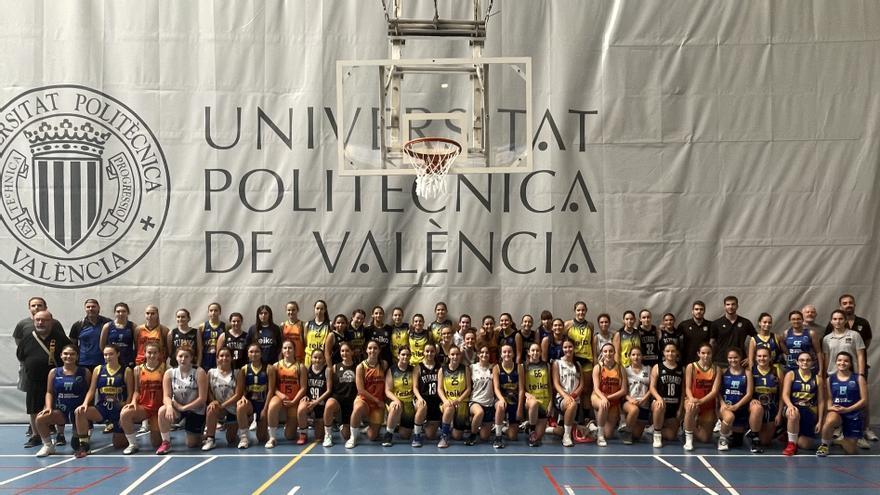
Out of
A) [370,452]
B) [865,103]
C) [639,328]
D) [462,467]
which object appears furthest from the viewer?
[865,103]

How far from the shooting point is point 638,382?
283 inches

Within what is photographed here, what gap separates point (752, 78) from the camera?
870 centimetres

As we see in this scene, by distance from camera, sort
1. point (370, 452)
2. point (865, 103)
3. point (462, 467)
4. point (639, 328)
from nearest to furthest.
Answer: point (462, 467)
point (370, 452)
point (639, 328)
point (865, 103)

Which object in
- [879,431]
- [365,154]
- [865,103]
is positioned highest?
[865,103]

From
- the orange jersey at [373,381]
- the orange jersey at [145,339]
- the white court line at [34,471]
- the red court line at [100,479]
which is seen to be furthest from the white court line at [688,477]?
the white court line at [34,471]

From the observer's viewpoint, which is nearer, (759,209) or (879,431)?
(879,431)

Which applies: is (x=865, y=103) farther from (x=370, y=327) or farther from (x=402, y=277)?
(x=370, y=327)

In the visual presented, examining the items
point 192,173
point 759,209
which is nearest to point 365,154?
point 192,173

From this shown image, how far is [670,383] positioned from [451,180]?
155 inches

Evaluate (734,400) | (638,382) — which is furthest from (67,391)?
(734,400)

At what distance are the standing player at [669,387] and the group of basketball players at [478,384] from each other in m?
0.01

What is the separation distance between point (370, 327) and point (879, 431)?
6773mm

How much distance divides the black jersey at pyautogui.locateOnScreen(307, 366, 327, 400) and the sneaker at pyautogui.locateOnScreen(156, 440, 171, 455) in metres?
1.57

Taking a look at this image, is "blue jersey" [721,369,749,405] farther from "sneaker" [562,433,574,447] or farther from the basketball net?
the basketball net
